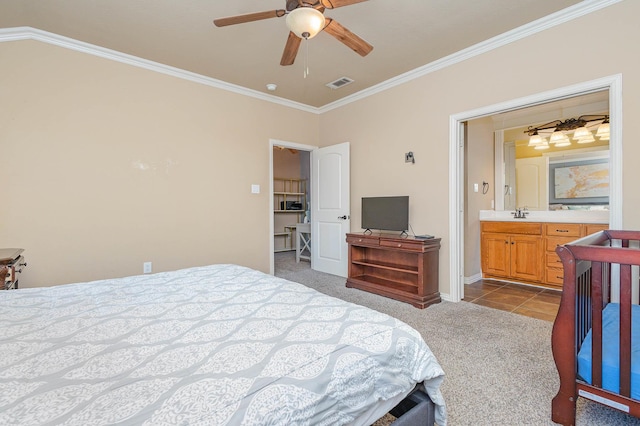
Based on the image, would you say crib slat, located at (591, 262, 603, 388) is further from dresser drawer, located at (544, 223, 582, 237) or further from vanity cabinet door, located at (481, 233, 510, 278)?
vanity cabinet door, located at (481, 233, 510, 278)

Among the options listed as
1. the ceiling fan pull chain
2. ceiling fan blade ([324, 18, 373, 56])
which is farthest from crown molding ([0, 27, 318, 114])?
ceiling fan blade ([324, 18, 373, 56])

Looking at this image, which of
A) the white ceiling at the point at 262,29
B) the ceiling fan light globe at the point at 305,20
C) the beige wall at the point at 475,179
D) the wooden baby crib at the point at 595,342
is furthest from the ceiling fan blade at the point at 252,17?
the beige wall at the point at 475,179

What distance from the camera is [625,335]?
51.3 inches

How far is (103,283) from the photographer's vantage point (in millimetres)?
1828

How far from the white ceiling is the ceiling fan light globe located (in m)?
0.72

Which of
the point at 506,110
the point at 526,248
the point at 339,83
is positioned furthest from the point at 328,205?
the point at 526,248

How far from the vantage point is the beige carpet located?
5.14 feet

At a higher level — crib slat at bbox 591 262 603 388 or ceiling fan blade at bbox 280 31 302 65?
ceiling fan blade at bbox 280 31 302 65

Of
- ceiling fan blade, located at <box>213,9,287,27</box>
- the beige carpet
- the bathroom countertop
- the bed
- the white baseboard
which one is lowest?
the beige carpet

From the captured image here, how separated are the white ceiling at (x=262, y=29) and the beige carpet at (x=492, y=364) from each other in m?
2.74

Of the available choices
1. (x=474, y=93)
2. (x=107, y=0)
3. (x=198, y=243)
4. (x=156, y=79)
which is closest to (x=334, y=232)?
(x=198, y=243)

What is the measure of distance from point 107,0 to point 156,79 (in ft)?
3.80

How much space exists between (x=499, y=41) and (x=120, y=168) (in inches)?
162

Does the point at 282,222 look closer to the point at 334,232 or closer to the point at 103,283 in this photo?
the point at 334,232
